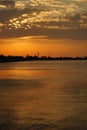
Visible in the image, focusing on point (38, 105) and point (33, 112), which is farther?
point (38, 105)

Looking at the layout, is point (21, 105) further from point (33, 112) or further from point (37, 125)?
point (37, 125)

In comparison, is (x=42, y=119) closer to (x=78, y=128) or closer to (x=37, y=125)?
(x=37, y=125)

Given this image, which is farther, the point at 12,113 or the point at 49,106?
the point at 49,106

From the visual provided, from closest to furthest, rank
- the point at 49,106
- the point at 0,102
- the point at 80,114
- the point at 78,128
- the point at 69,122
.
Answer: the point at 78,128, the point at 69,122, the point at 80,114, the point at 49,106, the point at 0,102

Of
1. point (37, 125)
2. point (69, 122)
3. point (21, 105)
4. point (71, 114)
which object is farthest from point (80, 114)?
point (21, 105)

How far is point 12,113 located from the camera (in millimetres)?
21109

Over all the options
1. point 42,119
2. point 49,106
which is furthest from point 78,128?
point 49,106

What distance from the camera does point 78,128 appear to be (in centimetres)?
1719

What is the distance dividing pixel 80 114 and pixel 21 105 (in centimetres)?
517

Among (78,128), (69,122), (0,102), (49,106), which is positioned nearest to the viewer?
(78,128)

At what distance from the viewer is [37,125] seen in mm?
17844

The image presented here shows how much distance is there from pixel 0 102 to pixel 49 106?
156 inches

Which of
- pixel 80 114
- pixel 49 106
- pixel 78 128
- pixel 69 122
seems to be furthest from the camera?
pixel 49 106

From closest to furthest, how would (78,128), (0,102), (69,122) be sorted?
(78,128), (69,122), (0,102)
